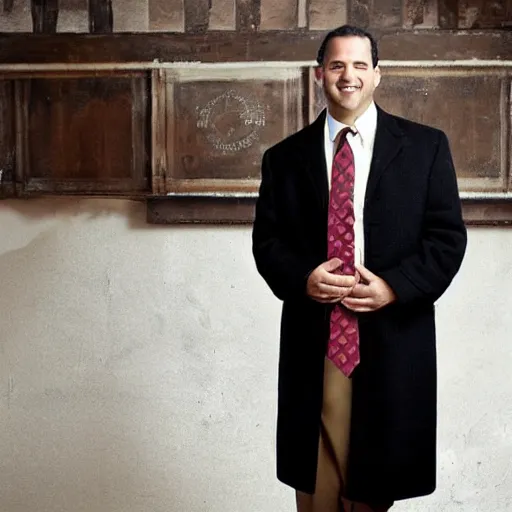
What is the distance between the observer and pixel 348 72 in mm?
1929

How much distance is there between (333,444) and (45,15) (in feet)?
4.69

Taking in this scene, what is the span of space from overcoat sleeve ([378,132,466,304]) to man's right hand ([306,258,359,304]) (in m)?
0.08

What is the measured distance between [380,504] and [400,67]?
1.16 m

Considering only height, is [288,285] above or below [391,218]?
below

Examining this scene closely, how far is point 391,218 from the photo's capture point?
1.93m

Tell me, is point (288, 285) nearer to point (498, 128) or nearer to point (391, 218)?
point (391, 218)

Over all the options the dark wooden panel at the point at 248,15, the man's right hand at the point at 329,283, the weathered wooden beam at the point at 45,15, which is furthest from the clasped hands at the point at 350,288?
the weathered wooden beam at the point at 45,15

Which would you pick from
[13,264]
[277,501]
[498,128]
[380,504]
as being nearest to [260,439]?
[277,501]

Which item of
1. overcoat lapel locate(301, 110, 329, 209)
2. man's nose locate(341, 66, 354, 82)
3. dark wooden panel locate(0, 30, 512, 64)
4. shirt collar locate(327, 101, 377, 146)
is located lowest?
overcoat lapel locate(301, 110, 329, 209)

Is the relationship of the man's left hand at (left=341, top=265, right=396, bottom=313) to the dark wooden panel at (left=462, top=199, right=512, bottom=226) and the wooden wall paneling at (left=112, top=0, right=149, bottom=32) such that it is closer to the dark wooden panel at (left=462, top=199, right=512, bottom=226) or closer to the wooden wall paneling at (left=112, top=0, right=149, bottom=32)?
the dark wooden panel at (left=462, top=199, right=512, bottom=226)

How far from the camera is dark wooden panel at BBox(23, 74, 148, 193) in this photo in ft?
8.38

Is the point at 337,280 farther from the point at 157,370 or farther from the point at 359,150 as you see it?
the point at 157,370

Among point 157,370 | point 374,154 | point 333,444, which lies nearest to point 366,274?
point 374,154

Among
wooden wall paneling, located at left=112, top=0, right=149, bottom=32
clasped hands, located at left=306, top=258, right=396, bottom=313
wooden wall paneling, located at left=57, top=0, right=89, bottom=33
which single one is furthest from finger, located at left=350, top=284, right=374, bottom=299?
wooden wall paneling, located at left=57, top=0, right=89, bottom=33
